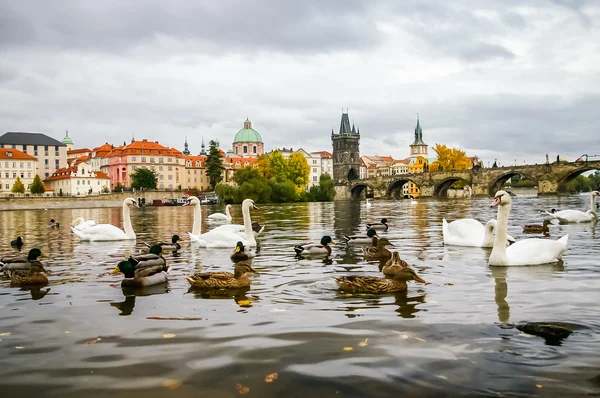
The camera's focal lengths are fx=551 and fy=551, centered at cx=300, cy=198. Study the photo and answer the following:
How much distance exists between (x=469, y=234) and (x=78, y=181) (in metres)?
114

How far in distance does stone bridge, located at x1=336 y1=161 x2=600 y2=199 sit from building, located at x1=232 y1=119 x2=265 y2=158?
195ft

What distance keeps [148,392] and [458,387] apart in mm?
2268

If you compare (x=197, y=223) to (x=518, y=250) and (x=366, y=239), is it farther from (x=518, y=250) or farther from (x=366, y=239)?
(x=518, y=250)

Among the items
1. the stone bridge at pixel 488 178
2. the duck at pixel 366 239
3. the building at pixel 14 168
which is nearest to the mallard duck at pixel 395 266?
the duck at pixel 366 239

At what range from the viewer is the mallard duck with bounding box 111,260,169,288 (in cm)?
809

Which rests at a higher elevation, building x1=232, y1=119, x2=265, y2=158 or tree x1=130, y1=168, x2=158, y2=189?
building x1=232, y1=119, x2=265, y2=158

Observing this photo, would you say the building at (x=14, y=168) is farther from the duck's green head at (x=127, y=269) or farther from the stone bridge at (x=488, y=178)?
the duck's green head at (x=127, y=269)

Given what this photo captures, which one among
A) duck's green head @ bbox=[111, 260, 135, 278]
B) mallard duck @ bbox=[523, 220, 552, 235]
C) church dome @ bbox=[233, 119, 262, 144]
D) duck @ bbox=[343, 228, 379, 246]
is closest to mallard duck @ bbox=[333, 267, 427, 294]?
duck's green head @ bbox=[111, 260, 135, 278]

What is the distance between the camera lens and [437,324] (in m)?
5.68

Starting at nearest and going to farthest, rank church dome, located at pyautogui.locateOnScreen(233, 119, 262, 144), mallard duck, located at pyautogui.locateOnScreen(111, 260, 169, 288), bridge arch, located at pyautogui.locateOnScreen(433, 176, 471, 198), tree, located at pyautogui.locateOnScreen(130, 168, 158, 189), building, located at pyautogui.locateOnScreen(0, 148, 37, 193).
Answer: mallard duck, located at pyautogui.locateOnScreen(111, 260, 169, 288)
bridge arch, located at pyautogui.locateOnScreen(433, 176, 471, 198)
building, located at pyautogui.locateOnScreen(0, 148, 37, 193)
tree, located at pyautogui.locateOnScreen(130, 168, 158, 189)
church dome, located at pyautogui.locateOnScreen(233, 119, 262, 144)

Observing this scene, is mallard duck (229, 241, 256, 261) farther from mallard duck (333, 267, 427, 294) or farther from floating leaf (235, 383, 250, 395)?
floating leaf (235, 383, 250, 395)

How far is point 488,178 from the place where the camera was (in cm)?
8788

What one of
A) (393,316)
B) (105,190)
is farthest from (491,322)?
(105,190)

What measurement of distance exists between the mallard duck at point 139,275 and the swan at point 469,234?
24.3 ft
